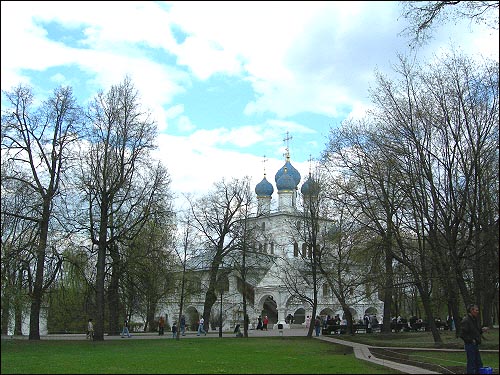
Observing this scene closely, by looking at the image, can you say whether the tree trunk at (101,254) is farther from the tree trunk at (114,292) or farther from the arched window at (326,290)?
the arched window at (326,290)

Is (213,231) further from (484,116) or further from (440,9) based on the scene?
(440,9)

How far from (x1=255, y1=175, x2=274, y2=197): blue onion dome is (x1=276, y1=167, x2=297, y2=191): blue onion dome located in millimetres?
1454

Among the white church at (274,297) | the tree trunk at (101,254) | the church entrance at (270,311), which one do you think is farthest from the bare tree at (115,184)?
the church entrance at (270,311)

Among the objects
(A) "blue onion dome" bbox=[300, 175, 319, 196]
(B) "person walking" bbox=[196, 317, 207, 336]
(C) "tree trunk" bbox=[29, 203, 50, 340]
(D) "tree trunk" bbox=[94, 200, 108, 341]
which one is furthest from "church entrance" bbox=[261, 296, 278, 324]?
(C) "tree trunk" bbox=[29, 203, 50, 340]

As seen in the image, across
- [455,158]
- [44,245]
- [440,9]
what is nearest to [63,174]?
[44,245]

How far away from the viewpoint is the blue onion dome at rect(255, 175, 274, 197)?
7281 centimetres

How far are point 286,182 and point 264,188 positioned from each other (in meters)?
3.14

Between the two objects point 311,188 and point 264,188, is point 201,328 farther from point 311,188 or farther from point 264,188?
point 264,188

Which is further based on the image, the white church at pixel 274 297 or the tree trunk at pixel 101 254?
the white church at pixel 274 297

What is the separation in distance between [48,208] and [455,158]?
19.1m

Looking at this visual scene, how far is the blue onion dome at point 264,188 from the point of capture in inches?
2867

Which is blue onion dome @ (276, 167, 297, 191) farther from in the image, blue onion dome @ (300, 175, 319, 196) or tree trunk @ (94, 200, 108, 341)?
tree trunk @ (94, 200, 108, 341)

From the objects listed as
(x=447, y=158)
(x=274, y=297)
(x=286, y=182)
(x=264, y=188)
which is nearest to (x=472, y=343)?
(x=447, y=158)

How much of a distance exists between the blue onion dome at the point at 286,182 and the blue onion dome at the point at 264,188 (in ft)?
4.77
